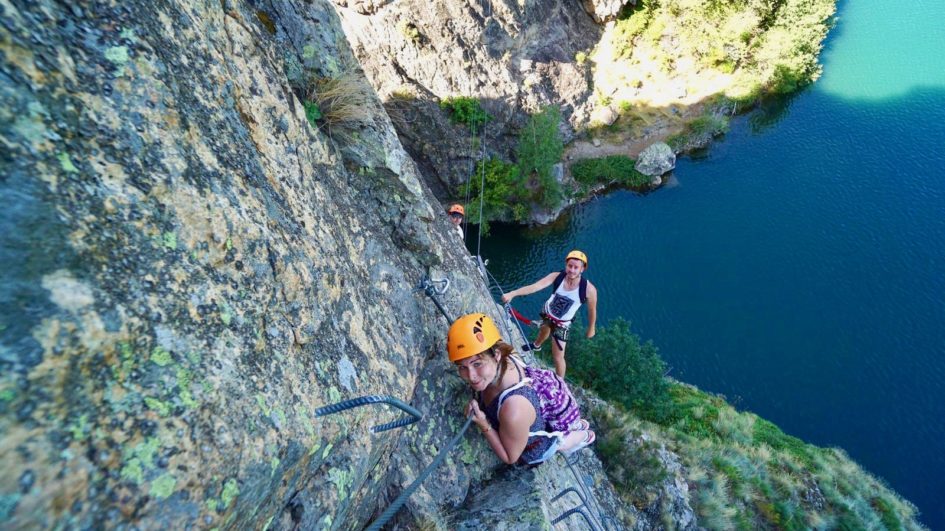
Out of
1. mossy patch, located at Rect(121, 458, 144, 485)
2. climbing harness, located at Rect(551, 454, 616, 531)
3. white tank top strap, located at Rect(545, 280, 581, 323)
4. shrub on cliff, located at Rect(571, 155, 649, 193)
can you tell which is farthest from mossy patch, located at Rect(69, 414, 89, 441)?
shrub on cliff, located at Rect(571, 155, 649, 193)

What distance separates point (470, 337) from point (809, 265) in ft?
77.4

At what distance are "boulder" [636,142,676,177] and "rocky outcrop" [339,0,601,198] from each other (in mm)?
3905

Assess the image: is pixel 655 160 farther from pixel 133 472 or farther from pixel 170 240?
pixel 133 472

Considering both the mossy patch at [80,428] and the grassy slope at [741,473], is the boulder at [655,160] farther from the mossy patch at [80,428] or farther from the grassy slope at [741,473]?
the mossy patch at [80,428]

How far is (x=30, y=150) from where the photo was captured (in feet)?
5.14

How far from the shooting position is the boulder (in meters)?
24.3

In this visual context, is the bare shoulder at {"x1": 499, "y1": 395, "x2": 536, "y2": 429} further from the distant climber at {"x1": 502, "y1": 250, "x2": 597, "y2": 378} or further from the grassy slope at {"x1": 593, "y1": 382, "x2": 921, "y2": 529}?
the grassy slope at {"x1": 593, "y1": 382, "x2": 921, "y2": 529}

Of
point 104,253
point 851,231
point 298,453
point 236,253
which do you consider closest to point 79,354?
point 104,253

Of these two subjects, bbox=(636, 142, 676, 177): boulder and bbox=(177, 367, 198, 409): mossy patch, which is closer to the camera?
bbox=(177, 367, 198, 409): mossy patch

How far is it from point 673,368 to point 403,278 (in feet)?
59.2

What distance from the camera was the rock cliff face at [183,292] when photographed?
1472mm

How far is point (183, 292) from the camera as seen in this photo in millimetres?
1978

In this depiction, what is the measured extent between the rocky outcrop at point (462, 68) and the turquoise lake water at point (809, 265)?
15.4ft

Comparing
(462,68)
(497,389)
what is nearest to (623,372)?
(497,389)
